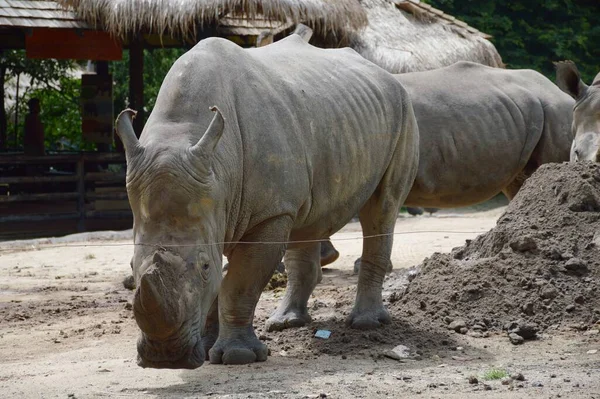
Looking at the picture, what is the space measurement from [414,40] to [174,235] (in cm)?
1035

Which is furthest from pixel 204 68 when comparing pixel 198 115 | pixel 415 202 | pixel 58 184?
pixel 58 184

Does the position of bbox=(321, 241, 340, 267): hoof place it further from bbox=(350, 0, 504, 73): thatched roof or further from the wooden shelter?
bbox=(350, 0, 504, 73): thatched roof

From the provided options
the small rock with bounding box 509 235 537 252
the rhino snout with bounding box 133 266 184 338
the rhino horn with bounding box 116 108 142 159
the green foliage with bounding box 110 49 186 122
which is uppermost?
the rhino horn with bounding box 116 108 142 159

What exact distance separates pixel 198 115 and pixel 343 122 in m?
1.42

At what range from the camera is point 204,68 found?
6438 millimetres

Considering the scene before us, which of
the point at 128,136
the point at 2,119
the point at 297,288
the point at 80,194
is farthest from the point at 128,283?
the point at 2,119

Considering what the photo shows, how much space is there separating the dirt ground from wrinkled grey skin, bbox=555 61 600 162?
1845 mm

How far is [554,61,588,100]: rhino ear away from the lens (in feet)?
31.9

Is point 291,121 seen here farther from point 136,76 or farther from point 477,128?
point 136,76

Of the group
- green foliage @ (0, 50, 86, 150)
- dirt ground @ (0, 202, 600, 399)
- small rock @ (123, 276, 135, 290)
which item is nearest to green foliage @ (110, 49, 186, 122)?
green foliage @ (0, 50, 86, 150)

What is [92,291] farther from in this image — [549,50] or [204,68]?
[549,50]

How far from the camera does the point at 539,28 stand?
71.9ft

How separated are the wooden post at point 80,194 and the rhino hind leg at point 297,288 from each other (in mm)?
8525

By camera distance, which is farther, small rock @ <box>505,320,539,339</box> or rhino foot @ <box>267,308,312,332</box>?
rhino foot @ <box>267,308,312,332</box>
